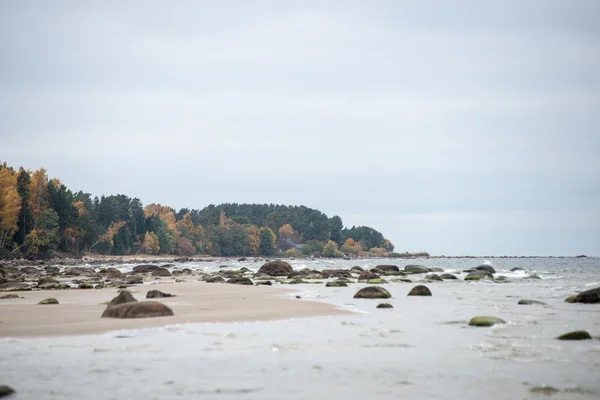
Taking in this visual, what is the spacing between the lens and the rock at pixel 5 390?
6855 mm

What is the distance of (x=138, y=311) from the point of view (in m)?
14.4

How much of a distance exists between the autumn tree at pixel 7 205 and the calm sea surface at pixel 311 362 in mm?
80177

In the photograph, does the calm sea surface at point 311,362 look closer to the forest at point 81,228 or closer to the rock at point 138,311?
the rock at point 138,311

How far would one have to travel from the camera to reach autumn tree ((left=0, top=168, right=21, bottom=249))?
83000 millimetres

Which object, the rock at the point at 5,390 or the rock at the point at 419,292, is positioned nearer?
the rock at the point at 5,390

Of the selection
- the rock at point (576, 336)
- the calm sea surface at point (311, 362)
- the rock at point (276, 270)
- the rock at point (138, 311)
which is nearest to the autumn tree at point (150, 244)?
the rock at point (276, 270)

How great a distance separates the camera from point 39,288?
2812 centimetres

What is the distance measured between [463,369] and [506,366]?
73 centimetres

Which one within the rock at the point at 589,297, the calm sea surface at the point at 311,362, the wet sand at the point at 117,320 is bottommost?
the wet sand at the point at 117,320

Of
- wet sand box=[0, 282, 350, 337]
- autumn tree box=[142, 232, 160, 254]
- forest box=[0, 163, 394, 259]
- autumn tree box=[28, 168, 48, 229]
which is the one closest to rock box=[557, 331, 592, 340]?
wet sand box=[0, 282, 350, 337]

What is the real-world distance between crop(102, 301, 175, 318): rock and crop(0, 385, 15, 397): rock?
736cm

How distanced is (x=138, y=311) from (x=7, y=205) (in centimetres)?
7849

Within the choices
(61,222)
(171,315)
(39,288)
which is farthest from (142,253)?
(171,315)

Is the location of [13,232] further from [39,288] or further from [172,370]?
[172,370]
